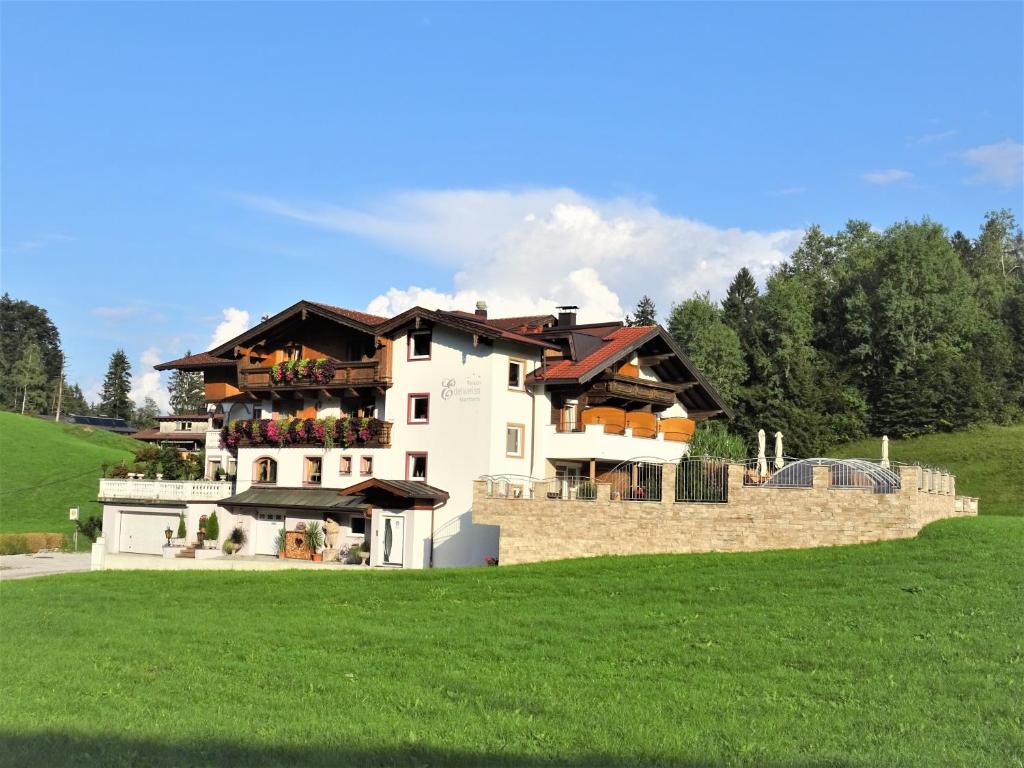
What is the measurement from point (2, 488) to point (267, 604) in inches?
2417

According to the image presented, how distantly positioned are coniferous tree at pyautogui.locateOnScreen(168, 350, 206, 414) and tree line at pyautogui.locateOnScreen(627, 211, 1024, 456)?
85434 mm

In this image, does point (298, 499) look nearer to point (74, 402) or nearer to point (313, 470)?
point (313, 470)

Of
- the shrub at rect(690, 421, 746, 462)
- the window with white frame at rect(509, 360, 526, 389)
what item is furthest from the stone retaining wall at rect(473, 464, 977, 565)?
the shrub at rect(690, 421, 746, 462)

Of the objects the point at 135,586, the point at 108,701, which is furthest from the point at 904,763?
the point at 135,586

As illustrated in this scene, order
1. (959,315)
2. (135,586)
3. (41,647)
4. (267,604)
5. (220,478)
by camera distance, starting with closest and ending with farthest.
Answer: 1. (41,647)
2. (267,604)
3. (135,586)
4. (220,478)
5. (959,315)

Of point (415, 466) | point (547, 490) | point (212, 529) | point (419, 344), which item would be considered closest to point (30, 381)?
point (212, 529)

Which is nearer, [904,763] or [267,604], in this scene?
[904,763]

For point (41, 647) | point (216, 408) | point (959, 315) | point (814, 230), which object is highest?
point (814, 230)

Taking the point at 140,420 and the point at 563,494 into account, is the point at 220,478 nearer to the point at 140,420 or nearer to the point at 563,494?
the point at 563,494

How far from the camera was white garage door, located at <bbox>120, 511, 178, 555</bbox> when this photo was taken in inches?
1843

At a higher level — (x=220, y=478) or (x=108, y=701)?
(x=220, y=478)

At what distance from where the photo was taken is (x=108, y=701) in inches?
567

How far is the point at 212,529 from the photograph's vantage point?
1737 inches

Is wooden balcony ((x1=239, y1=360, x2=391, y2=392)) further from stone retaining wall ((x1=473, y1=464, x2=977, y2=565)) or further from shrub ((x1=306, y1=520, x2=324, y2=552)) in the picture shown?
stone retaining wall ((x1=473, y1=464, x2=977, y2=565))
